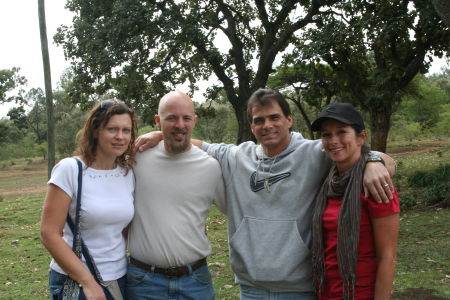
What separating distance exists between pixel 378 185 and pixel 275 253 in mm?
786

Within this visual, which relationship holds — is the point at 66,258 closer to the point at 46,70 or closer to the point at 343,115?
the point at 343,115

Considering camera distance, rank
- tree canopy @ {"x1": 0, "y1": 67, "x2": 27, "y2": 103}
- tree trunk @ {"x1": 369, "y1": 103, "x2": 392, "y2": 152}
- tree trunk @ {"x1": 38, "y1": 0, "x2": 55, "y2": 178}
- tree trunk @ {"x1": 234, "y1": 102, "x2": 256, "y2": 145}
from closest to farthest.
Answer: tree trunk @ {"x1": 38, "y1": 0, "x2": 55, "y2": 178}
tree trunk @ {"x1": 369, "y1": 103, "x2": 392, "y2": 152}
tree trunk @ {"x1": 234, "y1": 102, "x2": 256, "y2": 145}
tree canopy @ {"x1": 0, "y1": 67, "x2": 27, "y2": 103}

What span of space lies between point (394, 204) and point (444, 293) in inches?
138

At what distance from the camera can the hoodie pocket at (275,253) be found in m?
2.94

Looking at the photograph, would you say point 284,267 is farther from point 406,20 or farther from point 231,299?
point 406,20

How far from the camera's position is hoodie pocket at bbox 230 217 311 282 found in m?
2.94

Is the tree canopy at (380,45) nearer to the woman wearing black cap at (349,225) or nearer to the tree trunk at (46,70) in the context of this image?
the tree trunk at (46,70)

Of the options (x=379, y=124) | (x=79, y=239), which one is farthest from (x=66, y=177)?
(x=379, y=124)

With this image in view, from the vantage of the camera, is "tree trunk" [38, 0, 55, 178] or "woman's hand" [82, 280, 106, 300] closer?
"woman's hand" [82, 280, 106, 300]

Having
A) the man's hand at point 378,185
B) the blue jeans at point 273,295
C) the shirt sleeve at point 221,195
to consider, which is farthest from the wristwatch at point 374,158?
the shirt sleeve at point 221,195

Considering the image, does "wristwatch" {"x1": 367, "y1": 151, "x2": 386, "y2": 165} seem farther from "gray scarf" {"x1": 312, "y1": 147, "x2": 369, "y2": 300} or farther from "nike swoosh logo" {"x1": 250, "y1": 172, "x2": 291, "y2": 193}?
"nike swoosh logo" {"x1": 250, "y1": 172, "x2": 291, "y2": 193}

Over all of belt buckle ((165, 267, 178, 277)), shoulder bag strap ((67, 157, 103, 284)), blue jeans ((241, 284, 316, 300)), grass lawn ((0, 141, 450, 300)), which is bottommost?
grass lawn ((0, 141, 450, 300))

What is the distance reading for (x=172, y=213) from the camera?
3.21 meters

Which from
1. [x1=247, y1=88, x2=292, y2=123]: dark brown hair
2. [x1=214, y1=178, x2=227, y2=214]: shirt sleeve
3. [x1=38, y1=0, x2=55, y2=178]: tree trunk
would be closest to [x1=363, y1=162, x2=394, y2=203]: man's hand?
[x1=247, y1=88, x2=292, y2=123]: dark brown hair
